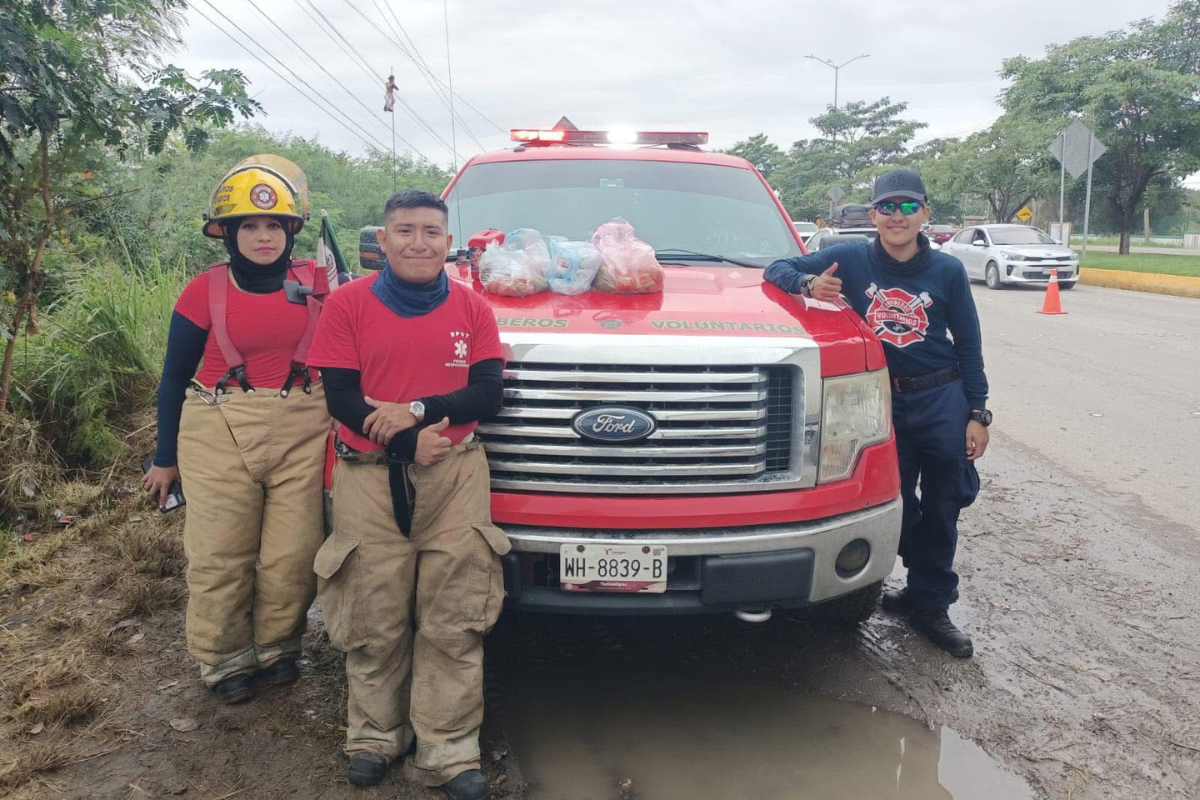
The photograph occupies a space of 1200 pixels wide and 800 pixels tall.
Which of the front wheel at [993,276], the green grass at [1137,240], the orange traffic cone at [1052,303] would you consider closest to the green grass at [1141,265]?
the front wheel at [993,276]

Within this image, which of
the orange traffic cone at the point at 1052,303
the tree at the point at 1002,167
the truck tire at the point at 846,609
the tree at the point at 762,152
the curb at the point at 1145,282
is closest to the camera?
the truck tire at the point at 846,609

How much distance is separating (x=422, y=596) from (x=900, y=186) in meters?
2.31

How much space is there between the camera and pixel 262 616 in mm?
3193

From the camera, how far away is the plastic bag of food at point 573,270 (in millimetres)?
3270

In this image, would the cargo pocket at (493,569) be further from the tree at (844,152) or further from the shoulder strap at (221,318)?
the tree at (844,152)

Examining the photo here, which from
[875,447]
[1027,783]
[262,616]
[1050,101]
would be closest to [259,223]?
[262,616]

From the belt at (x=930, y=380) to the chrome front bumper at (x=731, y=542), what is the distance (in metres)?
0.81

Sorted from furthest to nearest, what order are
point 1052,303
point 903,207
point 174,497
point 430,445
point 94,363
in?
1. point 1052,303
2. point 94,363
3. point 903,207
4. point 174,497
5. point 430,445

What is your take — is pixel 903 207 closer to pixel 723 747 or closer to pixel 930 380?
pixel 930 380

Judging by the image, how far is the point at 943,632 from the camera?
359cm

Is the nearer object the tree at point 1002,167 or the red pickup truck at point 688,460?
the red pickup truck at point 688,460

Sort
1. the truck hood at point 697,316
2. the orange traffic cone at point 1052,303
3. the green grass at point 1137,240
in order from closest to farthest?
the truck hood at point 697,316 < the orange traffic cone at point 1052,303 < the green grass at point 1137,240

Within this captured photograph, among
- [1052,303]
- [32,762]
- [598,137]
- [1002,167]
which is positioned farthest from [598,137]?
[1002,167]

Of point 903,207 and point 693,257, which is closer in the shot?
point 903,207
